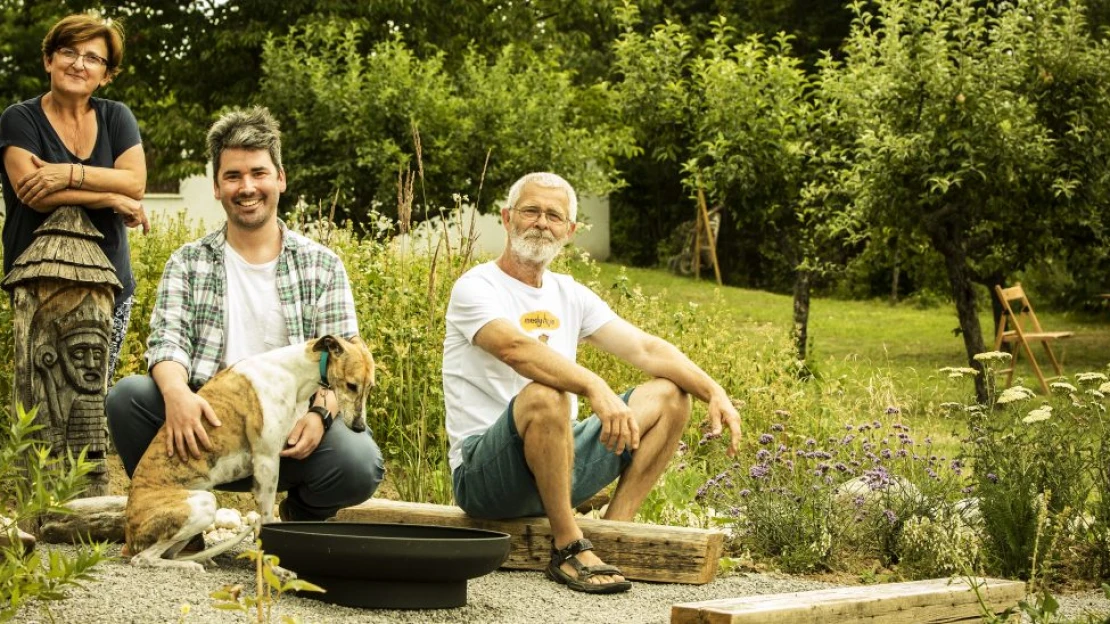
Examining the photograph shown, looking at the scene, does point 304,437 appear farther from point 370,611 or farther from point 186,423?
point 370,611

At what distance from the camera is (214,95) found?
20109 mm

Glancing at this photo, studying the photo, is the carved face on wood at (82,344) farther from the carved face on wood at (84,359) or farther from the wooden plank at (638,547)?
the wooden plank at (638,547)

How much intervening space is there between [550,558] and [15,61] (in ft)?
71.1

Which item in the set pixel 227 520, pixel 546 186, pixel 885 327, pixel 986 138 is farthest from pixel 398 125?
pixel 546 186

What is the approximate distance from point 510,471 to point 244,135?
145cm

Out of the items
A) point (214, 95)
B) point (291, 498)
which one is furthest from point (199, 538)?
point (214, 95)

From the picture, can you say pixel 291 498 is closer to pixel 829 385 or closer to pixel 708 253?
pixel 829 385

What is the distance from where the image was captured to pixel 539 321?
4.93 meters

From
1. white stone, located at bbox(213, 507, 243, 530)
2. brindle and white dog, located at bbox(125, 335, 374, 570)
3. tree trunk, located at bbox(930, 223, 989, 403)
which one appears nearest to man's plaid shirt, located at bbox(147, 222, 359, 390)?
brindle and white dog, located at bbox(125, 335, 374, 570)

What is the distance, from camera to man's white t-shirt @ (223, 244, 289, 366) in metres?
4.57

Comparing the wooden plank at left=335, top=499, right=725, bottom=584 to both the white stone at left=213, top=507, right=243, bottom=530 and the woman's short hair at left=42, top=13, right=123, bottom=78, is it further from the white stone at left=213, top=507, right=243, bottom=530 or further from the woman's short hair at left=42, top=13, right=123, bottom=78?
the woman's short hair at left=42, top=13, right=123, bottom=78

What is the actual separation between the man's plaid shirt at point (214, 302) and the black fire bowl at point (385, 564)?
0.69 m

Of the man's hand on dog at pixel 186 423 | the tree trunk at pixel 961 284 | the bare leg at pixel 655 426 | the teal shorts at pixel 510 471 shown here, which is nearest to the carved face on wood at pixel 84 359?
the man's hand on dog at pixel 186 423

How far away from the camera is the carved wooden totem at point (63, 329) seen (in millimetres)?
5035
